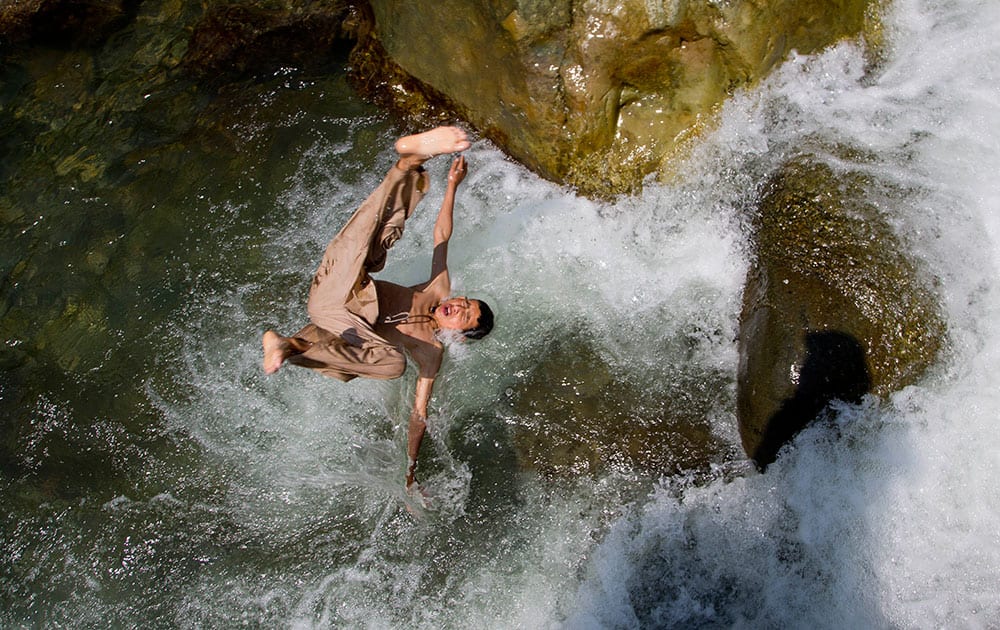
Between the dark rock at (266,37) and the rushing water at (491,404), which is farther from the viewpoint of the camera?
the dark rock at (266,37)

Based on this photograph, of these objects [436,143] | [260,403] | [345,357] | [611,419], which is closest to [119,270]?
[260,403]

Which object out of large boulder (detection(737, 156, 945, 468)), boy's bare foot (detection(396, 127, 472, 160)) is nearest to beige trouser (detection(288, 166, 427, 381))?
boy's bare foot (detection(396, 127, 472, 160))

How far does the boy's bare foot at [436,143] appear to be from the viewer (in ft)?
10.2

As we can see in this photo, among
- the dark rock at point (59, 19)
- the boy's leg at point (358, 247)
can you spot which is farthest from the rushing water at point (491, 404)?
the dark rock at point (59, 19)

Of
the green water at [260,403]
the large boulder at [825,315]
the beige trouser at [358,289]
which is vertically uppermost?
the beige trouser at [358,289]

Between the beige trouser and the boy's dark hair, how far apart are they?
50 centimetres

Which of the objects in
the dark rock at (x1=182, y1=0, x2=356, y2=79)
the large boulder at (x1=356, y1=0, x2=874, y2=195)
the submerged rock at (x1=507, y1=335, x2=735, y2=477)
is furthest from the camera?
the dark rock at (x1=182, y1=0, x2=356, y2=79)

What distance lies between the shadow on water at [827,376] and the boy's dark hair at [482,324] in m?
1.55

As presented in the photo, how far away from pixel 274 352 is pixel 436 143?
1.04 meters

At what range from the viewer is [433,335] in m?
4.21

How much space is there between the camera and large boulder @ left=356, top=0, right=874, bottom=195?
4.36 m

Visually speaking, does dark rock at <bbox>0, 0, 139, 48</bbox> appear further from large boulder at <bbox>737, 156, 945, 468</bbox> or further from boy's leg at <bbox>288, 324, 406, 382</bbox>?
large boulder at <bbox>737, 156, 945, 468</bbox>

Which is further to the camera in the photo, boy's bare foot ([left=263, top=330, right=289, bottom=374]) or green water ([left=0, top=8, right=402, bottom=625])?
green water ([left=0, top=8, right=402, bottom=625])

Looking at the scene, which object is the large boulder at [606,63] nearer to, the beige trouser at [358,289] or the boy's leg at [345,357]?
the beige trouser at [358,289]
